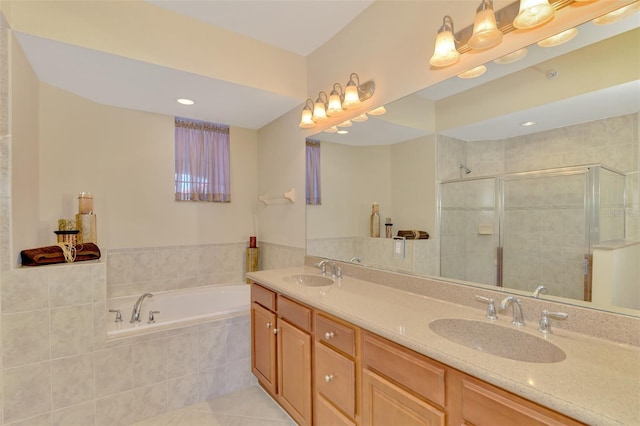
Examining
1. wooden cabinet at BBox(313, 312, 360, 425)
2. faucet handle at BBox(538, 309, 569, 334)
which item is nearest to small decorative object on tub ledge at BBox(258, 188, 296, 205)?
wooden cabinet at BBox(313, 312, 360, 425)

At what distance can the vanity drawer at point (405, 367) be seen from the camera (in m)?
1.03

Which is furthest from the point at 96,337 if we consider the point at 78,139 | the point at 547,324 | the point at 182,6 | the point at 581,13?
the point at 581,13

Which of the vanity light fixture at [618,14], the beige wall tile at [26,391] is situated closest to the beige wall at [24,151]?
the beige wall tile at [26,391]

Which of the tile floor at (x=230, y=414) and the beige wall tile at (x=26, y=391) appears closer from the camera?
the beige wall tile at (x=26, y=391)

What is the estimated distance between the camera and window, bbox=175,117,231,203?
3104 mm

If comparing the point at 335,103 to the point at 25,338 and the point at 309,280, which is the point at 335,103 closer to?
the point at 309,280

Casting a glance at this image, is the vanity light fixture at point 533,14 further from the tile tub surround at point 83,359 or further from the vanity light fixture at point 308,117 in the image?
the tile tub surround at point 83,359

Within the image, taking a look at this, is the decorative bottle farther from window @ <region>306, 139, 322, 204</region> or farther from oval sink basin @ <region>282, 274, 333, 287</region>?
window @ <region>306, 139, 322, 204</region>

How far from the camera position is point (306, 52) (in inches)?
104

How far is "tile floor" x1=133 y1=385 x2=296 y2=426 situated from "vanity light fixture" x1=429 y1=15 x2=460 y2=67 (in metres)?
2.39

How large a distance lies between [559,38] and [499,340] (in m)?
1.22

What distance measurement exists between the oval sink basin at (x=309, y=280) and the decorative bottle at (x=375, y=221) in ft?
1.50

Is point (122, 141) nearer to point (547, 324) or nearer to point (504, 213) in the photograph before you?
point (504, 213)

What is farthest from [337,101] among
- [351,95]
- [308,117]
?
[308,117]
